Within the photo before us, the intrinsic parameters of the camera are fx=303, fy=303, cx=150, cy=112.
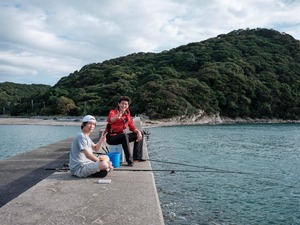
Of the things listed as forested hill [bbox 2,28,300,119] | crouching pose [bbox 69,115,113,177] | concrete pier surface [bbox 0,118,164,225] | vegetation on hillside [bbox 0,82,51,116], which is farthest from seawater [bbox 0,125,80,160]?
vegetation on hillside [bbox 0,82,51,116]

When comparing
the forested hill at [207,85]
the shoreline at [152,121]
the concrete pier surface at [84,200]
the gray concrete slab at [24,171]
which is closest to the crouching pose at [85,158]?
the concrete pier surface at [84,200]

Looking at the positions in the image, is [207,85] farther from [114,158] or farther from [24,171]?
[114,158]

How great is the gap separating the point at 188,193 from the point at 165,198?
876mm

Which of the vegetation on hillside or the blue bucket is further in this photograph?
the vegetation on hillside

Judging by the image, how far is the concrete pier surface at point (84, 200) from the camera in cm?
356

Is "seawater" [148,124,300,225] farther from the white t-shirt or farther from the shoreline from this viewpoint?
the shoreline

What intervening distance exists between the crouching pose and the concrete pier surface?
0.14m

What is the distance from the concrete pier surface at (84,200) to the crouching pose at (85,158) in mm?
142

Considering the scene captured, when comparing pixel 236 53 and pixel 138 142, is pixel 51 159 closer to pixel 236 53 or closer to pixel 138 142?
pixel 138 142

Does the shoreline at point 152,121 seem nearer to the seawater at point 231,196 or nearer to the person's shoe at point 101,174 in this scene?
the seawater at point 231,196

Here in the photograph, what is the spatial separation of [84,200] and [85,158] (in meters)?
1.30

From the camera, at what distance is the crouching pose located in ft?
17.2

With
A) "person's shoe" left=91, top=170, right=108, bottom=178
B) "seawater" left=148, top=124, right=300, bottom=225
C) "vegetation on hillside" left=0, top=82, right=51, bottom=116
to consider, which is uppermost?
"vegetation on hillside" left=0, top=82, right=51, bottom=116

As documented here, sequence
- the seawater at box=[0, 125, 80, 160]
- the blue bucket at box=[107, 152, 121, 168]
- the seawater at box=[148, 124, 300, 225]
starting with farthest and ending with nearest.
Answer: the seawater at box=[0, 125, 80, 160]
the seawater at box=[148, 124, 300, 225]
the blue bucket at box=[107, 152, 121, 168]
